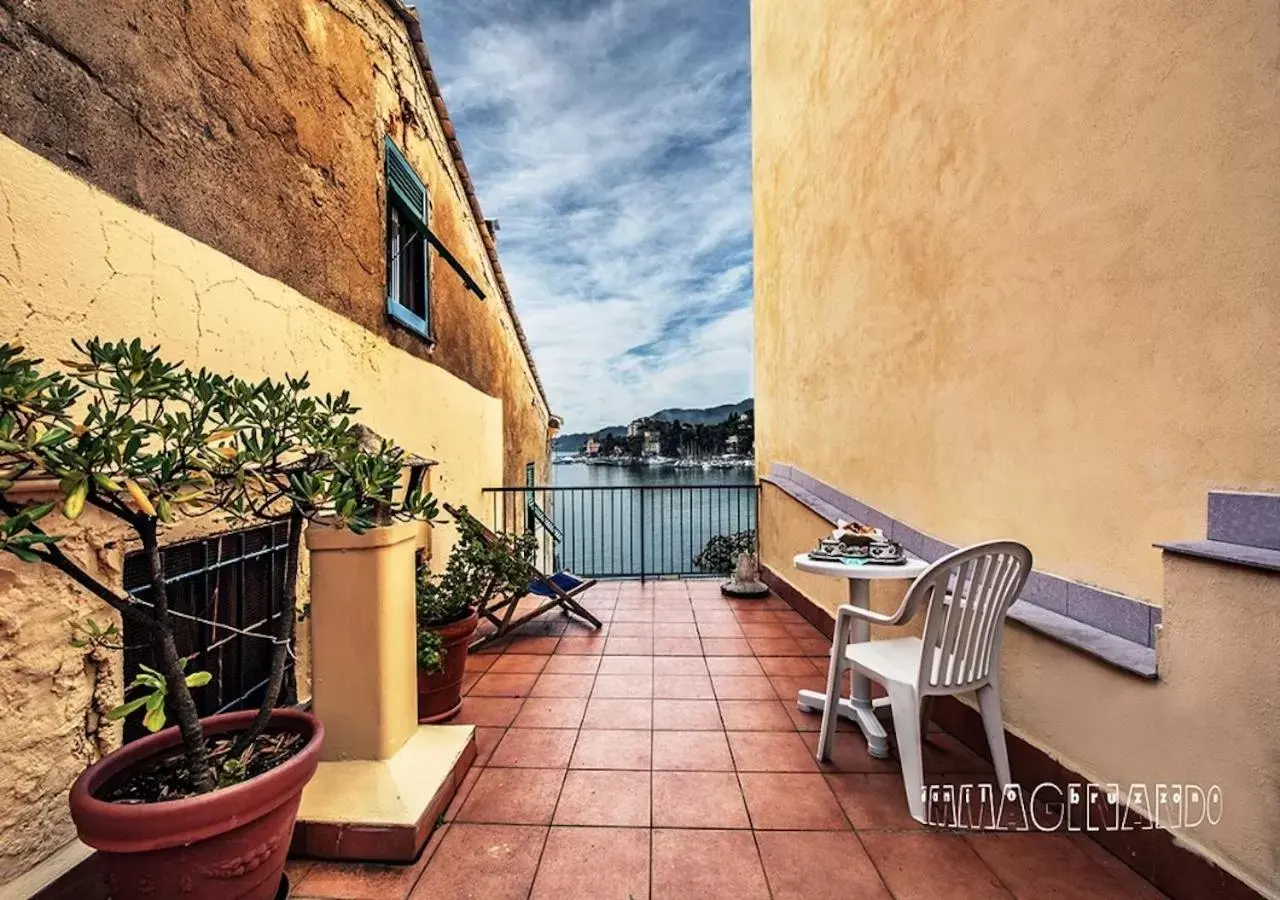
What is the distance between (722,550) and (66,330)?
528 centimetres

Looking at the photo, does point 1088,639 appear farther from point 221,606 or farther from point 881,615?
point 221,606

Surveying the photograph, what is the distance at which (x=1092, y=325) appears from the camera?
6.44 ft

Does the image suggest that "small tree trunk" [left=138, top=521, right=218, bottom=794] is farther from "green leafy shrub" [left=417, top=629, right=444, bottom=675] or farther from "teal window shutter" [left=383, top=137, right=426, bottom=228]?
"teal window shutter" [left=383, top=137, right=426, bottom=228]

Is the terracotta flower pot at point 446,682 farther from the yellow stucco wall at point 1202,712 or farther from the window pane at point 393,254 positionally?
the yellow stucco wall at point 1202,712

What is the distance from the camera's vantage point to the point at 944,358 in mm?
2799

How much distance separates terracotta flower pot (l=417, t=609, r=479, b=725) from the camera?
2568 mm

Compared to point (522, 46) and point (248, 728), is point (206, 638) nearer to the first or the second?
point (248, 728)

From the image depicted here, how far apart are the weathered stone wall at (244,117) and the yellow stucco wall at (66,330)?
0.26ft

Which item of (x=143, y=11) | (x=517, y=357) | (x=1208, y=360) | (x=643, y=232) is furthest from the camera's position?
(x=643, y=232)

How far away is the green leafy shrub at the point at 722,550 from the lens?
572cm

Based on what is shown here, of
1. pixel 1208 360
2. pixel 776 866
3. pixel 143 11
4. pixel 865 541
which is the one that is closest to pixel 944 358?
pixel 865 541

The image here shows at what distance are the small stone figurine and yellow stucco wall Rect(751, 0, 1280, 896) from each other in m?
1.72

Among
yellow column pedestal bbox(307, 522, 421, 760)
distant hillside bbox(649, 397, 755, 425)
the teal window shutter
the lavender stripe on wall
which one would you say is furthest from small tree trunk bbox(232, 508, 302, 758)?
distant hillside bbox(649, 397, 755, 425)

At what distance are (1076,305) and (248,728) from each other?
3042 mm
